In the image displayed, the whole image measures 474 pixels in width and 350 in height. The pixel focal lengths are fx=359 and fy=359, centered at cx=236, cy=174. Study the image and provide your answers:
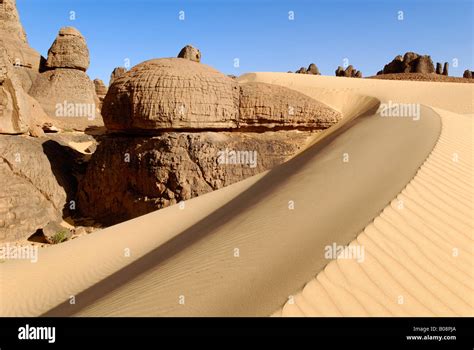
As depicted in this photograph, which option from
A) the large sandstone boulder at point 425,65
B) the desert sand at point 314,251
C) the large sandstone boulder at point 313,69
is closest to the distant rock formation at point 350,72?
the large sandstone boulder at point 313,69

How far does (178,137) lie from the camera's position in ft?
26.7

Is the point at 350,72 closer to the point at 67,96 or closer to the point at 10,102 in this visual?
the point at 67,96

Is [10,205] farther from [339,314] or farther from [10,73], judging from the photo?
[339,314]

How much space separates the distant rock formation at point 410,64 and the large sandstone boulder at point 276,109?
21757 mm

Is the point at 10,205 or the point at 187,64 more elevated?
the point at 187,64

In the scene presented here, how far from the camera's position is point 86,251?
17.9 ft

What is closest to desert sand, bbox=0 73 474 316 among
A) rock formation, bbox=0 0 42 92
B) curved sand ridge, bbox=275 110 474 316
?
curved sand ridge, bbox=275 110 474 316

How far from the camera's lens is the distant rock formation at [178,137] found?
8.05m

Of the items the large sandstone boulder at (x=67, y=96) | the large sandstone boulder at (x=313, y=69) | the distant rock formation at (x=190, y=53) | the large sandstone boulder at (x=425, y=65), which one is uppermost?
the large sandstone boulder at (x=313, y=69)

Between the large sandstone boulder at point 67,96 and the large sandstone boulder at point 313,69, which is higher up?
the large sandstone boulder at point 313,69

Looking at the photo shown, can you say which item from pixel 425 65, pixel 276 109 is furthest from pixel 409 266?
pixel 425 65

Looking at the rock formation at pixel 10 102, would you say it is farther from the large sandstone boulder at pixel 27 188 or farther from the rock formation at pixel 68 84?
the rock formation at pixel 68 84

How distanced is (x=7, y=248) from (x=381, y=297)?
7019 millimetres
